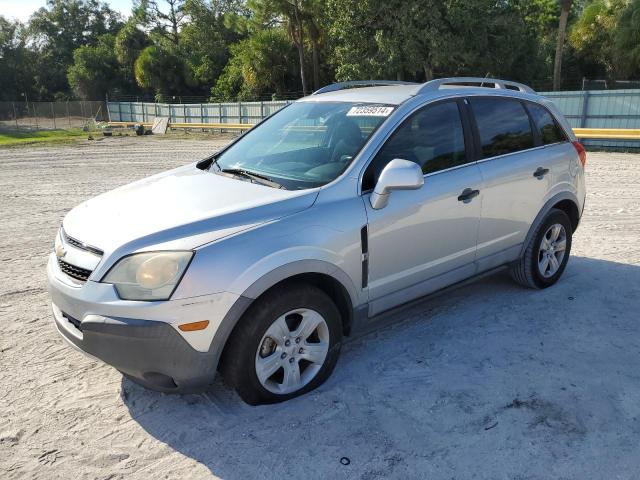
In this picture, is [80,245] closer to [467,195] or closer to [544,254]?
[467,195]

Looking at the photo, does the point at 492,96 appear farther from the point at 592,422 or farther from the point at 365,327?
the point at 592,422

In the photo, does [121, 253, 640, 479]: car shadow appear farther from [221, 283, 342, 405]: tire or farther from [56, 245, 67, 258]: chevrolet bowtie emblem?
[56, 245, 67, 258]: chevrolet bowtie emblem

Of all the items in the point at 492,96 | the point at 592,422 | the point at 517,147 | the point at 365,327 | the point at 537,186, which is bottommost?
the point at 592,422

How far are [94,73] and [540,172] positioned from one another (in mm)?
63462

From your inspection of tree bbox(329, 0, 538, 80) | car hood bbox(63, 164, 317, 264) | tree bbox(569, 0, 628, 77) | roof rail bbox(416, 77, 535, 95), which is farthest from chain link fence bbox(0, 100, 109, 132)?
car hood bbox(63, 164, 317, 264)

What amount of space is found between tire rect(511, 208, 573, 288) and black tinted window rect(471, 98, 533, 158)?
0.74 metres

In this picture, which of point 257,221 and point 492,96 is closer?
point 257,221

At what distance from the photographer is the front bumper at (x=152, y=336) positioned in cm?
272

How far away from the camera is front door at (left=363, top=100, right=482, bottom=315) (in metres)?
3.52

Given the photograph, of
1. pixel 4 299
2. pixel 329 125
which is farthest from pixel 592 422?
pixel 4 299

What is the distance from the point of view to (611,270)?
5430 mm

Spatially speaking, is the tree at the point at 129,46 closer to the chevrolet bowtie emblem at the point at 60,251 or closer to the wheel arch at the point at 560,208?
the wheel arch at the point at 560,208

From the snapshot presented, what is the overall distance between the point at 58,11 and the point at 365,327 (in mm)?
85145

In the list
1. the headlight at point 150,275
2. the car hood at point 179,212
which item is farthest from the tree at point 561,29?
the headlight at point 150,275
